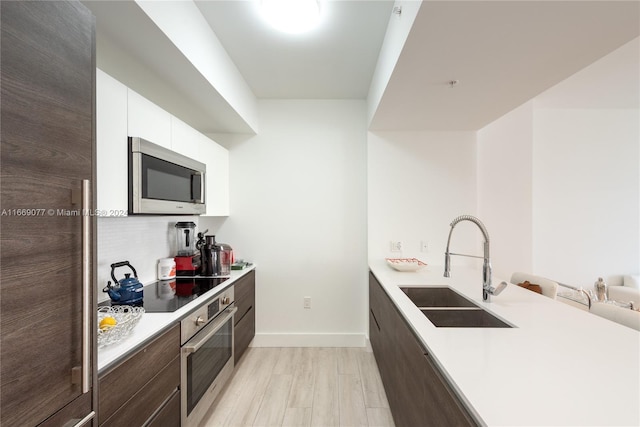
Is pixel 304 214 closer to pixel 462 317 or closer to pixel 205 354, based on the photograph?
pixel 205 354

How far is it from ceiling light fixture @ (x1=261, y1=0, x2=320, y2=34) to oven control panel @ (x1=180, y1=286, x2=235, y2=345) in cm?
173

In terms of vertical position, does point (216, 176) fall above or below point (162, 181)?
above

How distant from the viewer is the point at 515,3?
1014 millimetres

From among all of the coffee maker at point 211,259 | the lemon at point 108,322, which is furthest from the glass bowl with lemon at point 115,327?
the coffee maker at point 211,259

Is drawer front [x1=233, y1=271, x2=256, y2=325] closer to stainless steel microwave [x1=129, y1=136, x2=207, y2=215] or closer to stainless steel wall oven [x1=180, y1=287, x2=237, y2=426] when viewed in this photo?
stainless steel wall oven [x1=180, y1=287, x2=237, y2=426]

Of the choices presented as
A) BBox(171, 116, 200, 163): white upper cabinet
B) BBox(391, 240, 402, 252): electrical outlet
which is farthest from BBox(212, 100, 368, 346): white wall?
BBox(171, 116, 200, 163): white upper cabinet

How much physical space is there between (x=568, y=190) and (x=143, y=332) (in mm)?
4692

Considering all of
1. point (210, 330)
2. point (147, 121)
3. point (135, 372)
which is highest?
point (147, 121)

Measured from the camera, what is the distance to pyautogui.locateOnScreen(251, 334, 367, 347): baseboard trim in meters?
2.93

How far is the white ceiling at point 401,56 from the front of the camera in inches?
43.5

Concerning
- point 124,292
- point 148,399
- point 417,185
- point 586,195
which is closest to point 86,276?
point 148,399

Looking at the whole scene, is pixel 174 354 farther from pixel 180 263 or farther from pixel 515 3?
pixel 515 3

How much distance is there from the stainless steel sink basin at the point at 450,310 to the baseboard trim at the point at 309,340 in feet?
4.03

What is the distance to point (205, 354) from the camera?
1733 millimetres
